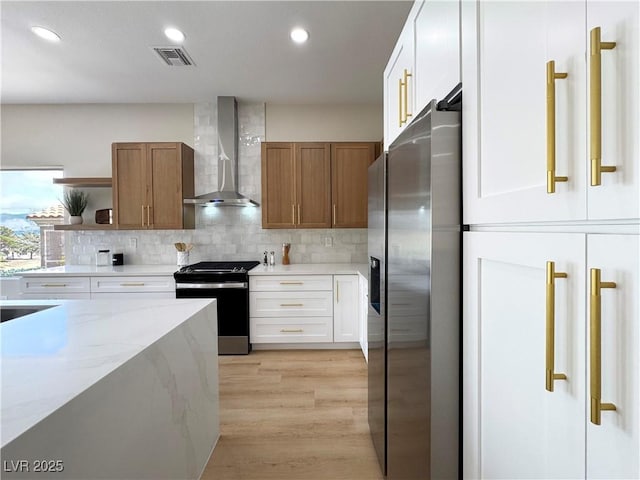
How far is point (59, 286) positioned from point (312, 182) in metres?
2.86

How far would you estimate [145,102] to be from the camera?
402cm

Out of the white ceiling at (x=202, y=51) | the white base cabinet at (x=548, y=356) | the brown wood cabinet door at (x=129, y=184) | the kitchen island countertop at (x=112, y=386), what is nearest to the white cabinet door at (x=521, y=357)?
the white base cabinet at (x=548, y=356)

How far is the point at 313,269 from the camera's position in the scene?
12.2 ft

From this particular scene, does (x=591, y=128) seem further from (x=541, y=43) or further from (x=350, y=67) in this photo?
(x=350, y=67)

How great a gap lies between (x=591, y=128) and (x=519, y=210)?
0.80 feet

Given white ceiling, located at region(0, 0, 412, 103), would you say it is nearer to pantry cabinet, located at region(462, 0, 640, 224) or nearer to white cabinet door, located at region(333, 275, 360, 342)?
pantry cabinet, located at region(462, 0, 640, 224)

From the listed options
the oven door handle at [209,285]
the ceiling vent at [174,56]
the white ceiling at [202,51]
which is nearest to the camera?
the white ceiling at [202,51]

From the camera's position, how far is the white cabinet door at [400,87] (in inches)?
60.6

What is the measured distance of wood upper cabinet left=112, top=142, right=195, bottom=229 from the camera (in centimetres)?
375

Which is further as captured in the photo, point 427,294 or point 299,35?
point 299,35

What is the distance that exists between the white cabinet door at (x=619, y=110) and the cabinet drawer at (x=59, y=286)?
416 centimetres

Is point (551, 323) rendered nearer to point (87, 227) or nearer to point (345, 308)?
point (345, 308)

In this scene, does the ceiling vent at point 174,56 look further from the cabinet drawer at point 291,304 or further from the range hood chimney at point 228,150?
the cabinet drawer at point 291,304

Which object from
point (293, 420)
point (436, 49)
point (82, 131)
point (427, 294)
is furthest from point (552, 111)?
point (82, 131)
